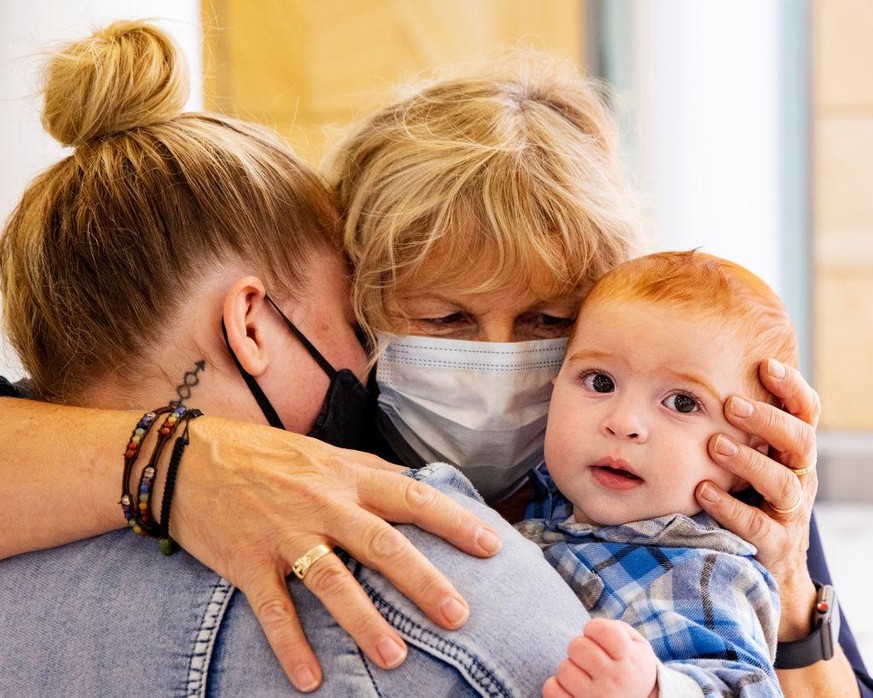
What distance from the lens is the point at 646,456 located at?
1521 mm

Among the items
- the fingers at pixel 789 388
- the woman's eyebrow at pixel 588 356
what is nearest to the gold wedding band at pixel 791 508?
the fingers at pixel 789 388

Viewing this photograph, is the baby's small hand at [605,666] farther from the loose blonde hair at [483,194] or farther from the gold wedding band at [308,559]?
the loose blonde hair at [483,194]

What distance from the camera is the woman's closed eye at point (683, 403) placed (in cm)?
155

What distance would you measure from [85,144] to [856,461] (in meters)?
4.09

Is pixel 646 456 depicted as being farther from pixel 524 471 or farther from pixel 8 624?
pixel 8 624

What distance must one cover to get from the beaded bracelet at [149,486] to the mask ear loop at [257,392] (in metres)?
0.19

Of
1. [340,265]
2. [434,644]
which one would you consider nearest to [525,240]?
[340,265]

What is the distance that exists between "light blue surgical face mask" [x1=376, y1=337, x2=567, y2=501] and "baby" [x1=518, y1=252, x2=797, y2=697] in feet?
0.48

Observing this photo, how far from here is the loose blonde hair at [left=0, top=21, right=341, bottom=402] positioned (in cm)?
153

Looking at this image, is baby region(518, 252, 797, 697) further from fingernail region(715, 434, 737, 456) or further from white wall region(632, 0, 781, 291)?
white wall region(632, 0, 781, 291)

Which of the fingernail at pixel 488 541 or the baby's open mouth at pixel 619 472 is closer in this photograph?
the fingernail at pixel 488 541

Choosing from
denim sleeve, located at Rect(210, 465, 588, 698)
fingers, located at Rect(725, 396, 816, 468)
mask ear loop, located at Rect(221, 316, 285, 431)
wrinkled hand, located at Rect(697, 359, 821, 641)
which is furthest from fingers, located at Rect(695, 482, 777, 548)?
mask ear loop, located at Rect(221, 316, 285, 431)

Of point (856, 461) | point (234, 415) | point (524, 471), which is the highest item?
point (234, 415)

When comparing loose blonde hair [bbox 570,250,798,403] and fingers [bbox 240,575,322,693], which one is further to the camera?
loose blonde hair [bbox 570,250,798,403]
